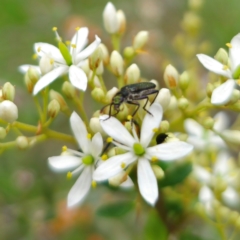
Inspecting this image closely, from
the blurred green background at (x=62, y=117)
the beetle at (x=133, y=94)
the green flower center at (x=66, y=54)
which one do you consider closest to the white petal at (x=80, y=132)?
the beetle at (x=133, y=94)

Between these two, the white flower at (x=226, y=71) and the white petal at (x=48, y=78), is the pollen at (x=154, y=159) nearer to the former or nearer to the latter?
the white flower at (x=226, y=71)

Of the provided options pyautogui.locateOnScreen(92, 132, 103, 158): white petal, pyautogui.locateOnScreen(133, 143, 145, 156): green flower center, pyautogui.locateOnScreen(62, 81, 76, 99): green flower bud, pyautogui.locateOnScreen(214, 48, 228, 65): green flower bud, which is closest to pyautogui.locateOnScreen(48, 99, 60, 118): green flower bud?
pyautogui.locateOnScreen(62, 81, 76, 99): green flower bud

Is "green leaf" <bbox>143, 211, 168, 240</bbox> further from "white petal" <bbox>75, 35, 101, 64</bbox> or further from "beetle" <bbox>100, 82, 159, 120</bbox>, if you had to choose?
"white petal" <bbox>75, 35, 101, 64</bbox>

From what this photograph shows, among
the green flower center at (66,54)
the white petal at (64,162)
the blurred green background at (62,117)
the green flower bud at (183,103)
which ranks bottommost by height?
the blurred green background at (62,117)

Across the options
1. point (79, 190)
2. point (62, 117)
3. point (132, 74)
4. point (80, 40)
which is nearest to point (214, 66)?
point (132, 74)

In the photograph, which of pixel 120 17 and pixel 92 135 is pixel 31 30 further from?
pixel 92 135

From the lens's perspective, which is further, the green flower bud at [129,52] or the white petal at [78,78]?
the green flower bud at [129,52]

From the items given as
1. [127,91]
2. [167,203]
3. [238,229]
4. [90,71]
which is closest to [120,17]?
[90,71]
